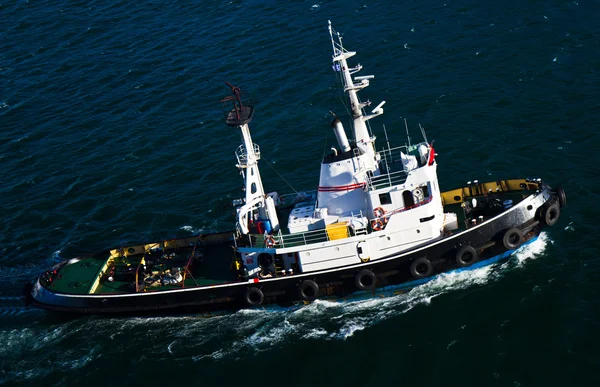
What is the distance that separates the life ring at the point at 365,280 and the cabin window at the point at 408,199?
3482 mm

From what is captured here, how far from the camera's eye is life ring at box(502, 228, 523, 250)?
30.3 m

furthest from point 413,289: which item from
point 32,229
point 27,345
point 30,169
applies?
point 30,169

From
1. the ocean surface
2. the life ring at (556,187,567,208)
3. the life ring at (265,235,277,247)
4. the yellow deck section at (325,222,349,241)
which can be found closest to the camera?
the ocean surface

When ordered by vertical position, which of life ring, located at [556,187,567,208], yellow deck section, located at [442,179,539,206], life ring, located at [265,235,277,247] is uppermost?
life ring, located at [265,235,277,247]

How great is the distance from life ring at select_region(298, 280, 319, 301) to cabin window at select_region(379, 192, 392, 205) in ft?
15.6

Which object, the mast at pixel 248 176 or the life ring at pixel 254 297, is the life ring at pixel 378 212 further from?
the life ring at pixel 254 297

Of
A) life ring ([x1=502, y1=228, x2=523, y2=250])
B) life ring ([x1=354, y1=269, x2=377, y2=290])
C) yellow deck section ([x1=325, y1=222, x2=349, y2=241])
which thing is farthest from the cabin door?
life ring ([x1=502, y1=228, x2=523, y2=250])

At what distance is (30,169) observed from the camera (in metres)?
46.5

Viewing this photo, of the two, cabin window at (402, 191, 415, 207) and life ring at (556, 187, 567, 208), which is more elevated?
cabin window at (402, 191, 415, 207)

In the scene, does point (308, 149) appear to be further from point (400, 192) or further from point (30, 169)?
point (30, 169)

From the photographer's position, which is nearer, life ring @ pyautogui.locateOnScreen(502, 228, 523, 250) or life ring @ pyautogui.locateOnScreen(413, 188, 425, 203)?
life ring @ pyautogui.locateOnScreen(502, 228, 523, 250)

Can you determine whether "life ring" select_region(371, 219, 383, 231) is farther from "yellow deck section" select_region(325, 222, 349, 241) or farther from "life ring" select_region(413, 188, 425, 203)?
"life ring" select_region(413, 188, 425, 203)

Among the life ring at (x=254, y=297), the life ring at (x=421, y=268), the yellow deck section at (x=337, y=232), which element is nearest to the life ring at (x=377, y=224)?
the yellow deck section at (x=337, y=232)

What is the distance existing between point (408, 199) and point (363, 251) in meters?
3.09
